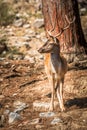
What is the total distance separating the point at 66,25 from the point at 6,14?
505cm

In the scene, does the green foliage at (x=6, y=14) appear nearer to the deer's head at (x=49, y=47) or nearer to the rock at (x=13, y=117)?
the deer's head at (x=49, y=47)

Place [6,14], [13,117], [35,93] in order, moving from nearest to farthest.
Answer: [13,117] < [35,93] < [6,14]

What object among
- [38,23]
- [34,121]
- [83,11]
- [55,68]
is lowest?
[34,121]

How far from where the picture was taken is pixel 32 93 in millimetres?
8344

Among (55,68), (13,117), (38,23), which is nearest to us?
(13,117)

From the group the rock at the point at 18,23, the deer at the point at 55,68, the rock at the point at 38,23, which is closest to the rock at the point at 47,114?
the deer at the point at 55,68

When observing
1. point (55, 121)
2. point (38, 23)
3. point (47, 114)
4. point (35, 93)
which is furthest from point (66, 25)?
point (38, 23)

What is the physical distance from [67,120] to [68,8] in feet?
9.26

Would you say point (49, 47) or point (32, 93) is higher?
point (49, 47)

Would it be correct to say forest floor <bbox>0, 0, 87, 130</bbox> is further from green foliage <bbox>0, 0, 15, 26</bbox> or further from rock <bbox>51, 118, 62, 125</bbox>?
green foliage <bbox>0, 0, 15, 26</bbox>

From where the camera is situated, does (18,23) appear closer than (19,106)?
No

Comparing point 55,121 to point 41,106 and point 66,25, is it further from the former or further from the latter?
point 66,25

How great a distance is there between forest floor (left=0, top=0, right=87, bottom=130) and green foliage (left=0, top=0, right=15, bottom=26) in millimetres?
1686

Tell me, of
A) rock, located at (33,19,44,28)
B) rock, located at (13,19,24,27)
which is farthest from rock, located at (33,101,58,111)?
rock, located at (13,19,24,27)
